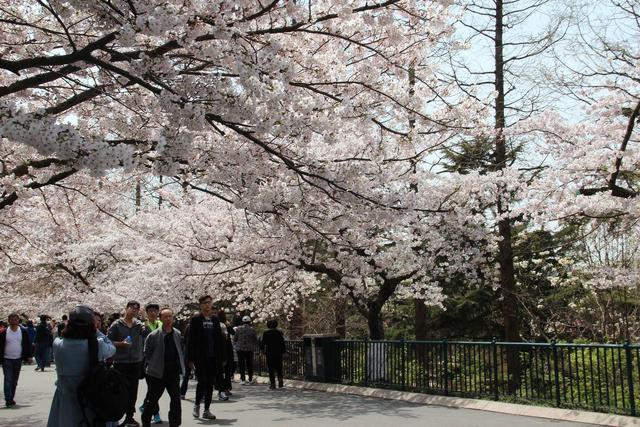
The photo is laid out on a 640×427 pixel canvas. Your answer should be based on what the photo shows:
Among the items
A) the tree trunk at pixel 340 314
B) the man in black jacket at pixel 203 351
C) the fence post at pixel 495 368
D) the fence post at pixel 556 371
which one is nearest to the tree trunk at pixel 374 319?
the fence post at pixel 495 368

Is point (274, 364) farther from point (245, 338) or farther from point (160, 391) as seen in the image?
point (160, 391)

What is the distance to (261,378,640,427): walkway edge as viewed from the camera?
9.77 meters

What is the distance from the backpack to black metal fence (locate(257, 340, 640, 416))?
7223mm

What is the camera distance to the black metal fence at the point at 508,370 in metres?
10.7

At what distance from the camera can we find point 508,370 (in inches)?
485

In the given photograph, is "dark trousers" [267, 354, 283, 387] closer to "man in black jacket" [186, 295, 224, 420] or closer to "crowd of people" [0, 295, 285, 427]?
"crowd of people" [0, 295, 285, 427]

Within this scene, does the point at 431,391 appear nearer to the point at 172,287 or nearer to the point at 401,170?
the point at 401,170

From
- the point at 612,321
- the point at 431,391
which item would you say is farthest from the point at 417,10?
the point at 612,321

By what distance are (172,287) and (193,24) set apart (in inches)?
627

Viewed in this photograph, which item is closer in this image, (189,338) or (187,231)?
(189,338)


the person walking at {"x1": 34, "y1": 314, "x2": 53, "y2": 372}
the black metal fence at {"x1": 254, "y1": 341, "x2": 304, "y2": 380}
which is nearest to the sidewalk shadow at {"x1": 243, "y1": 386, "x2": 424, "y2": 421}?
the black metal fence at {"x1": 254, "y1": 341, "x2": 304, "y2": 380}

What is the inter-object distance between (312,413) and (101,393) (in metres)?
6.14

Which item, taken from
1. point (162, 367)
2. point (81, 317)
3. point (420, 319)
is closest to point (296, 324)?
point (420, 319)

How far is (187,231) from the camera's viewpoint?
2088cm
